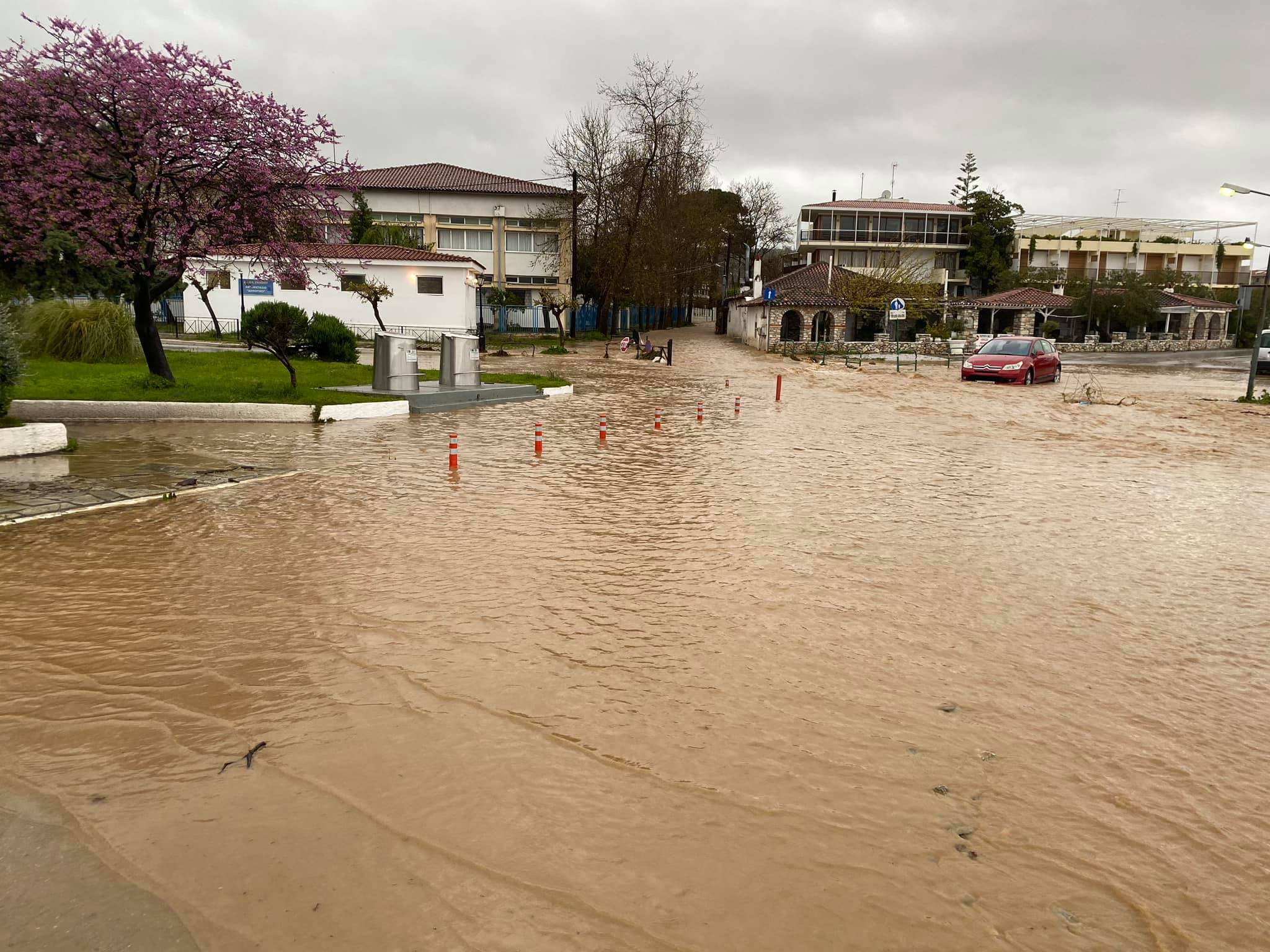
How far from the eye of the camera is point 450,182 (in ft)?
199

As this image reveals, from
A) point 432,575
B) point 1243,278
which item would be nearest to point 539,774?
point 432,575

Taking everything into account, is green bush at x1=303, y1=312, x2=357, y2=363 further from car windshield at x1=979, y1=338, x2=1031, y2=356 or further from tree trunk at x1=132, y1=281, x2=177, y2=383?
car windshield at x1=979, y1=338, x2=1031, y2=356

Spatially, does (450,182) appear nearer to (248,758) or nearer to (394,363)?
(394,363)

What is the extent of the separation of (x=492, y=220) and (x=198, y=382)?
4378 centimetres

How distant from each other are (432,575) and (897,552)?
4302mm

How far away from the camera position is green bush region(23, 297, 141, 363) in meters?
22.3

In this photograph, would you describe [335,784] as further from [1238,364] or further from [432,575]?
[1238,364]

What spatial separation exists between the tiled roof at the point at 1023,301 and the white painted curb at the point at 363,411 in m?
54.2

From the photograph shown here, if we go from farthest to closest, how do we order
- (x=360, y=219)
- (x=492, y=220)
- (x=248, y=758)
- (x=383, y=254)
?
(x=492, y=220) → (x=360, y=219) → (x=383, y=254) → (x=248, y=758)

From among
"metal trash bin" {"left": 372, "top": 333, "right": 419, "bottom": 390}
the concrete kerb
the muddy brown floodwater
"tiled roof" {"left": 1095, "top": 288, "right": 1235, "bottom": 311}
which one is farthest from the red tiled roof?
"tiled roof" {"left": 1095, "top": 288, "right": 1235, "bottom": 311}

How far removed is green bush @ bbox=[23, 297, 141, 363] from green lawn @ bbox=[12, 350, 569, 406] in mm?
562

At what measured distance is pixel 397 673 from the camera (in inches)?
215

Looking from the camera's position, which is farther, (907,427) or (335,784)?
(907,427)

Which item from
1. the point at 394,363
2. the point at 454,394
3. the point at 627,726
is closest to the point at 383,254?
the point at 394,363
